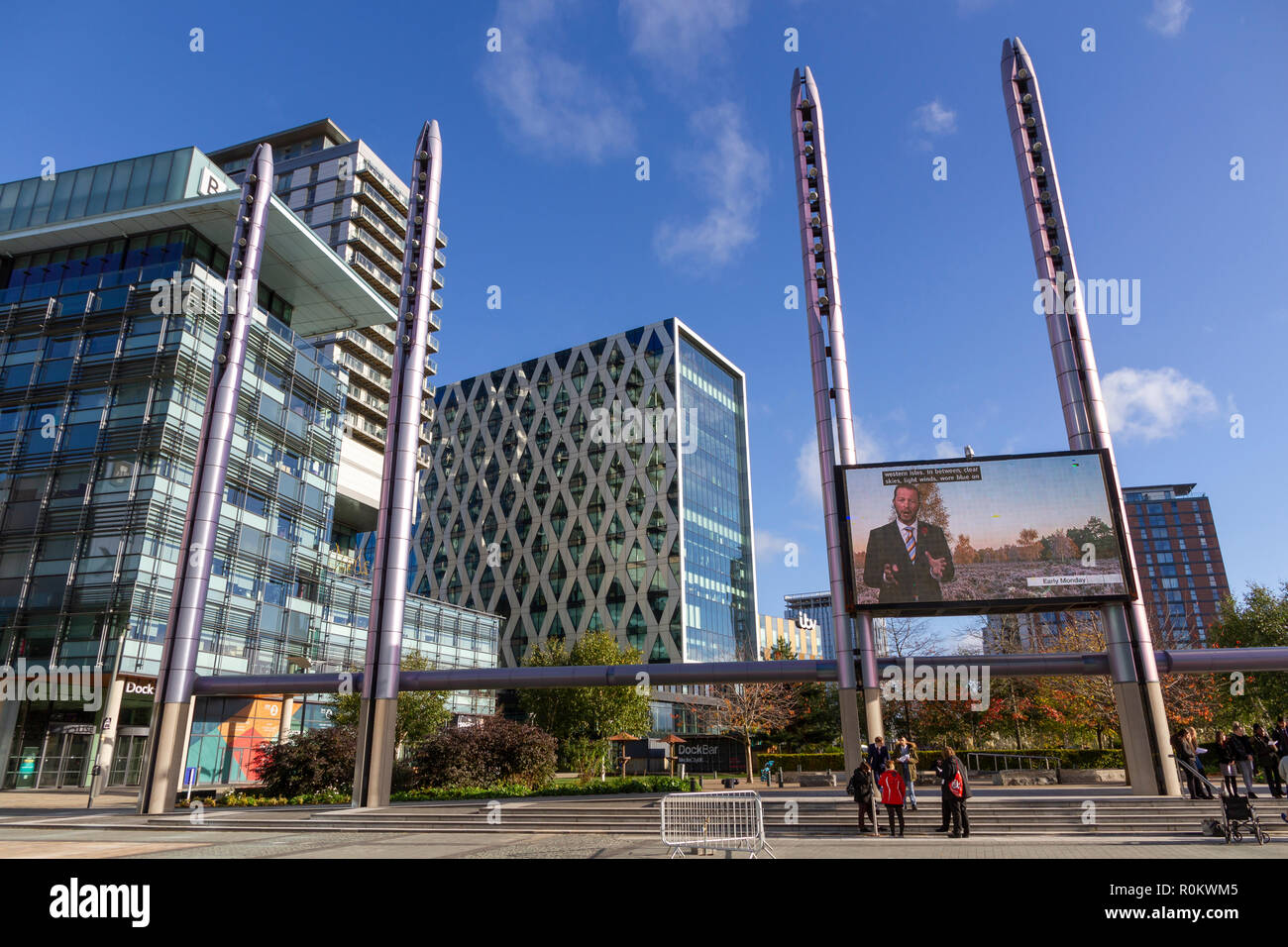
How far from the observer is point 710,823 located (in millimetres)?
12703

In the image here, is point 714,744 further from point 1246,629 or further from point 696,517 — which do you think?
point 696,517

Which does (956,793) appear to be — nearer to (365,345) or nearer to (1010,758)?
(1010,758)

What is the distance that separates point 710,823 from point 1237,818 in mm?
9410

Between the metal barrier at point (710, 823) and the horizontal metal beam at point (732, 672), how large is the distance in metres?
Result: 10.6

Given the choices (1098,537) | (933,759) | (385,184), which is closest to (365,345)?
(385,184)

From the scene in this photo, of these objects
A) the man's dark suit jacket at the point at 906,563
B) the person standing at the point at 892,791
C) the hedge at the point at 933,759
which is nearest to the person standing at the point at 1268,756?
the man's dark suit jacket at the point at 906,563

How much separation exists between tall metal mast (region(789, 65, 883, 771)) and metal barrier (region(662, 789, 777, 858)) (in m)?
10.5

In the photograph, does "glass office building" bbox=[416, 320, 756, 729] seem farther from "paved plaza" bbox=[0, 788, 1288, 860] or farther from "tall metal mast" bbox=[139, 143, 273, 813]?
"paved plaza" bbox=[0, 788, 1288, 860]

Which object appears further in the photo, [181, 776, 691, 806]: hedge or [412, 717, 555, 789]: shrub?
[412, 717, 555, 789]: shrub

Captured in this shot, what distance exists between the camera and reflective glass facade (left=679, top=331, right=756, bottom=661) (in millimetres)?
83312

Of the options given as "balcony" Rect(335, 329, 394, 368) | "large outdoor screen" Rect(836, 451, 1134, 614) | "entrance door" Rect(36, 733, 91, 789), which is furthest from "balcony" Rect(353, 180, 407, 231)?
"large outdoor screen" Rect(836, 451, 1134, 614)

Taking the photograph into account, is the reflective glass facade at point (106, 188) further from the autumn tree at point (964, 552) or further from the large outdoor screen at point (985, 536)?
the autumn tree at point (964, 552)

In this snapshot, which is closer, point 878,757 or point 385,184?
point 878,757
